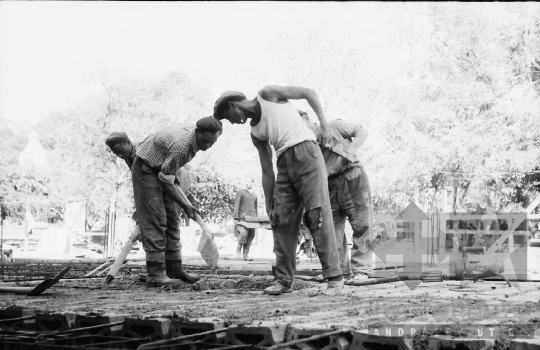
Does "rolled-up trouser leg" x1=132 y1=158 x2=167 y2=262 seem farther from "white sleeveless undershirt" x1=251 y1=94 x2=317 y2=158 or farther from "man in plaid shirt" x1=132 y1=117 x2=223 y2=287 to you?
"white sleeveless undershirt" x1=251 y1=94 x2=317 y2=158

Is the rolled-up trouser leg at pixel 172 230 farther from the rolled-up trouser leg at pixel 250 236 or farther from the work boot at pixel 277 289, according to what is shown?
the rolled-up trouser leg at pixel 250 236

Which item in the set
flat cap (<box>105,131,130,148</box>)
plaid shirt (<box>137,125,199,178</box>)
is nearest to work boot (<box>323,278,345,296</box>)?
plaid shirt (<box>137,125,199,178</box>)

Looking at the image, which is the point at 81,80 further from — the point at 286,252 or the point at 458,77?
the point at 286,252

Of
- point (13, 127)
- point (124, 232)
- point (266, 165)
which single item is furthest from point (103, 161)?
point (266, 165)

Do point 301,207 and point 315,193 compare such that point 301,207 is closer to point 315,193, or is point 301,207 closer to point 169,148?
point 315,193

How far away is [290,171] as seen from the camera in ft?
19.4

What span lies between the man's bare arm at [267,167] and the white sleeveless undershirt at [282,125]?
9.6 inches

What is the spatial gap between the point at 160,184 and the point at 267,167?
126 centimetres

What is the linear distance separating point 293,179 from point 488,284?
2.31m

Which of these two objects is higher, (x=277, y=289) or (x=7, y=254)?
(x=7, y=254)

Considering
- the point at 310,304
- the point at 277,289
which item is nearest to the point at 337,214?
the point at 277,289

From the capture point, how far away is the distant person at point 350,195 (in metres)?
7.82

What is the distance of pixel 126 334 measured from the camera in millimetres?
3914

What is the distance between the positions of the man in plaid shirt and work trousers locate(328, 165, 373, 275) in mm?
1686
